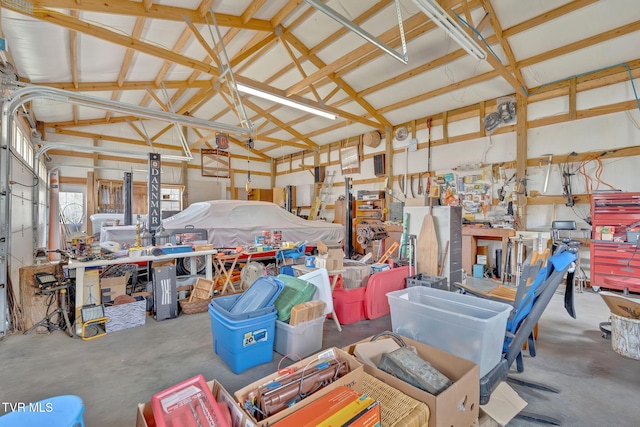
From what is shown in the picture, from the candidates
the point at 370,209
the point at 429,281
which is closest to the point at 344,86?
the point at 370,209

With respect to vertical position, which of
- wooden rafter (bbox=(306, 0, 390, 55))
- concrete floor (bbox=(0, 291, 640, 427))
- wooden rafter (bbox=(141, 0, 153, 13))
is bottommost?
concrete floor (bbox=(0, 291, 640, 427))

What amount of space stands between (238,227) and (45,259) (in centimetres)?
287

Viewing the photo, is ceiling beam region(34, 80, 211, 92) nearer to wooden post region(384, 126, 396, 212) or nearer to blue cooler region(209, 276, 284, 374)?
wooden post region(384, 126, 396, 212)

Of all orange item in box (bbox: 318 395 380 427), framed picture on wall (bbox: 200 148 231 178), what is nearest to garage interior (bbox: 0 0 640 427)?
orange item in box (bbox: 318 395 380 427)

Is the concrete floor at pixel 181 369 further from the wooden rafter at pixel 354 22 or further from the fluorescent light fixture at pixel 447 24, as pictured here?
the wooden rafter at pixel 354 22

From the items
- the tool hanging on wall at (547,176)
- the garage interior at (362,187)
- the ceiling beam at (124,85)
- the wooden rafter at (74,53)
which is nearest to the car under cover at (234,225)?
the garage interior at (362,187)

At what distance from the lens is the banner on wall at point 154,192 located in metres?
4.86

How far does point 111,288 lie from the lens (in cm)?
369

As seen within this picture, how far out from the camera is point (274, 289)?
107 inches

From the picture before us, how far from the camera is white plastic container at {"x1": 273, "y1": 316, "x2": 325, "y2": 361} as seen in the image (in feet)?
8.72

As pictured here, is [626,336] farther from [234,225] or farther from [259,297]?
[234,225]

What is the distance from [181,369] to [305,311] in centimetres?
118

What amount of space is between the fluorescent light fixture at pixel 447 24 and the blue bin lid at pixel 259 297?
315 centimetres

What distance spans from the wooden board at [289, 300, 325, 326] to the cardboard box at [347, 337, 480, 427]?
1.08m
